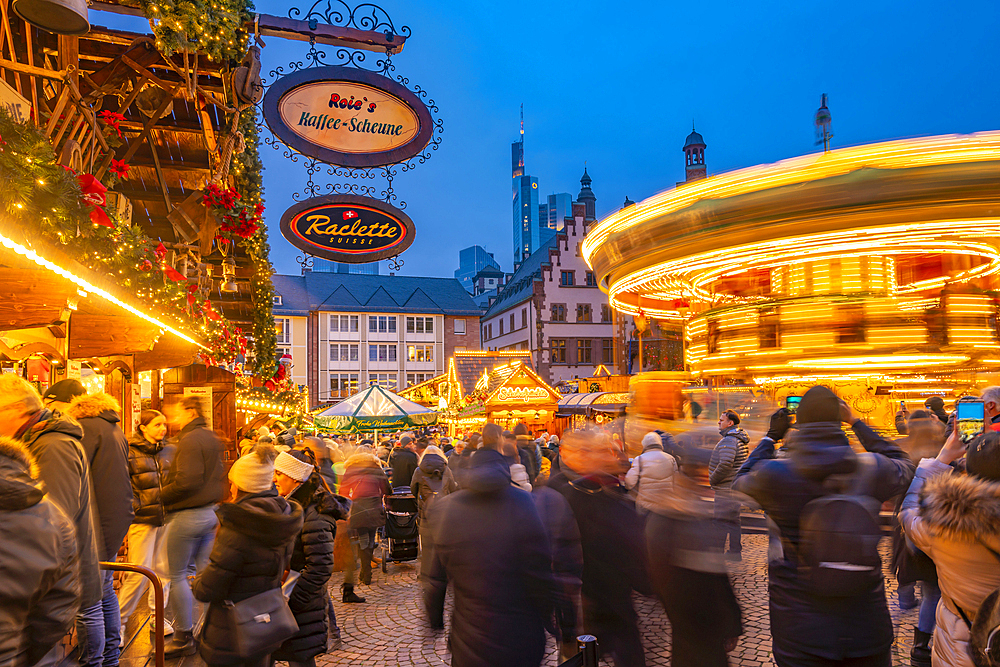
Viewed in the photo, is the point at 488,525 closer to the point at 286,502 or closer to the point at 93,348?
the point at 286,502

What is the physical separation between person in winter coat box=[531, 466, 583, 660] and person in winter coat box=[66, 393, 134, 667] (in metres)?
2.94

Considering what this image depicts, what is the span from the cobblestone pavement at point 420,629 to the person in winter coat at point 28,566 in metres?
1.87

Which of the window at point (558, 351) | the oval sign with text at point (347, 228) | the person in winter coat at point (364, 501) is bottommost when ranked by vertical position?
the person in winter coat at point (364, 501)

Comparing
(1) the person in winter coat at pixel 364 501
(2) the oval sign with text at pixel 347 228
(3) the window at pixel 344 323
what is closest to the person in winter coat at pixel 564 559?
(1) the person in winter coat at pixel 364 501

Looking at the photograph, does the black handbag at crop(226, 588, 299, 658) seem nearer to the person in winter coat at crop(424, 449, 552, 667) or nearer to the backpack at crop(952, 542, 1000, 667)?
the person in winter coat at crop(424, 449, 552, 667)

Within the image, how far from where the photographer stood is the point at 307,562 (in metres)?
3.99

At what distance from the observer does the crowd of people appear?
2.32m

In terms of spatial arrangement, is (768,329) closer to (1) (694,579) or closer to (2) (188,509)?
(1) (694,579)

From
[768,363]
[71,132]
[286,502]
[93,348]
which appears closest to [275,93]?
[71,132]

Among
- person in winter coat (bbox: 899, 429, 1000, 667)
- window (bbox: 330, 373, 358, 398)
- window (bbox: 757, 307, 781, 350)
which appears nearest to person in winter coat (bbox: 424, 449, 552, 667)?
person in winter coat (bbox: 899, 429, 1000, 667)

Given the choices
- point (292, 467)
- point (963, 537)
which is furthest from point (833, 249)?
point (292, 467)

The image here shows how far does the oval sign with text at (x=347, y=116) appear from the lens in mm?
7430

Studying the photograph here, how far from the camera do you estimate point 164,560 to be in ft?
16.0

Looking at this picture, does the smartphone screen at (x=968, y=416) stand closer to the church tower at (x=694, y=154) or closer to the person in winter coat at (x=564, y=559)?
the person in winter coat at (x=564, y=559)
